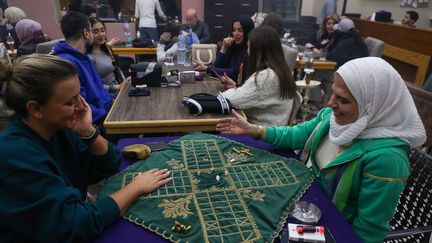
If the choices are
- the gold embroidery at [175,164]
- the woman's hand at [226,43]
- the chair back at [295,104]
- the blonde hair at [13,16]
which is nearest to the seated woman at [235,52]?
the woman's hand at [226,43]

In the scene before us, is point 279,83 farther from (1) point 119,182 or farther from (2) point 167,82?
(1) point 119,182

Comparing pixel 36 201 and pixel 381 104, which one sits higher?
pixel 381 104

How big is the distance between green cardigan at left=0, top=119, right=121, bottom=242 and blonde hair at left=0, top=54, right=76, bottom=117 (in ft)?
0.24

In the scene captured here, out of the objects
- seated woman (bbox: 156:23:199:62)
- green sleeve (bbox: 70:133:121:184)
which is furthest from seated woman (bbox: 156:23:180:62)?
green sleeve (bbox: 70:133:121:184)

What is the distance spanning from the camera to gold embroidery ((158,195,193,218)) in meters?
1.06

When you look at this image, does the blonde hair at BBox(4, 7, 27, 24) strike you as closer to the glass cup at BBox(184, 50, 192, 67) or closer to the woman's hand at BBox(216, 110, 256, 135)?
the glass cup at BBox(184, 50, 192, 67)

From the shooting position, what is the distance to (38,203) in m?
0.86

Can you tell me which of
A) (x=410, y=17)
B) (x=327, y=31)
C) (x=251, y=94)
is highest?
(x=410, y=17)

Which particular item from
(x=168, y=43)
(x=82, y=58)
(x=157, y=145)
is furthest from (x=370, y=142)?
(x=168, y=43)

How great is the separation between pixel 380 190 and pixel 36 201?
1083 millimetres

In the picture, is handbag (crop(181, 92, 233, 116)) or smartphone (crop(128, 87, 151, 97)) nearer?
handbag (crop(181, 92, 233, 116))

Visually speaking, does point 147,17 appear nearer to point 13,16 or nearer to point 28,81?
point 13,16

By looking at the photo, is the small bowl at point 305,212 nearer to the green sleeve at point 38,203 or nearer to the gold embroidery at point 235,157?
the gold embroidery at point 235,157

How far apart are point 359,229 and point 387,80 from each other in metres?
0.55
